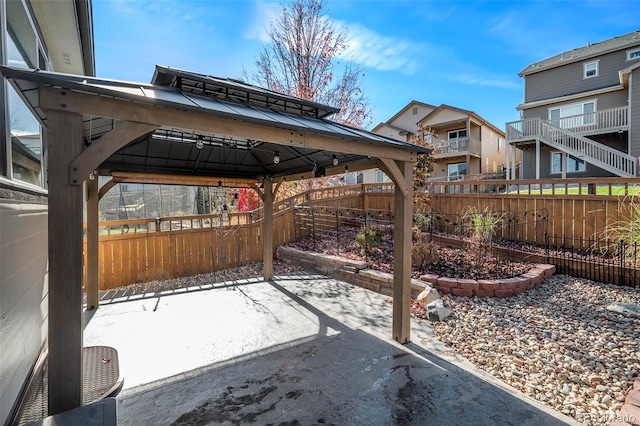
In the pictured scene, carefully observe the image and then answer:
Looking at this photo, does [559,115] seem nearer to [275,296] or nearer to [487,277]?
[487,277]

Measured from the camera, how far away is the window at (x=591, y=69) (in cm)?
1446

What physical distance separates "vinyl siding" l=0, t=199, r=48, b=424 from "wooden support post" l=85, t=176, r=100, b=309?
1731mm

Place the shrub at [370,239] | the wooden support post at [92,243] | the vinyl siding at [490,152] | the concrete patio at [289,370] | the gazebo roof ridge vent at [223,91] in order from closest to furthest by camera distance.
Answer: the concrete patio at [289,370] → the gazebo roof ridge vent at [223,91] → the wooden support post at [92,243] → the shrub at [370,239] → the vinyl siding at [490,152]

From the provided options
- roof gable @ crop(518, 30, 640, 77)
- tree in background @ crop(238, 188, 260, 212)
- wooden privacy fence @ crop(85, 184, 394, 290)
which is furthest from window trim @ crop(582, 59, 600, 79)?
tree in background @ crop(238, 188, 260, 212)

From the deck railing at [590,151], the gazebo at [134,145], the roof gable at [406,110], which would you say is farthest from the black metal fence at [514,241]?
the roof gable at [406,110]

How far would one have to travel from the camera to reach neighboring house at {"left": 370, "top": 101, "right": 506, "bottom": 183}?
1711 cm

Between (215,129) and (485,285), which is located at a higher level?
(215,129)

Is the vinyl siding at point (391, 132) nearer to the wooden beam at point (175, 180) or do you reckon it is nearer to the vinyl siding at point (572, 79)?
the vinyl siding at point (572, 79)

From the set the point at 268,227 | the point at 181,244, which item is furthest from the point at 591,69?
the point at 181,244

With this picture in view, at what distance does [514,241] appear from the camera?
7.23 metres

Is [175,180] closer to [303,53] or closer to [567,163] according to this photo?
[303,53]

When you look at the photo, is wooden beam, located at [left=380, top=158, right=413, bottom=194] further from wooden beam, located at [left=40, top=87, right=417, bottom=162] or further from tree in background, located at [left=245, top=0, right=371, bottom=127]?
tree in background, located at [left=245, top=0, right=371, bottom=127]

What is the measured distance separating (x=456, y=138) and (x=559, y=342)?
16.7m

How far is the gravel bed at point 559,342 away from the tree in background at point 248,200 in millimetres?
6918
